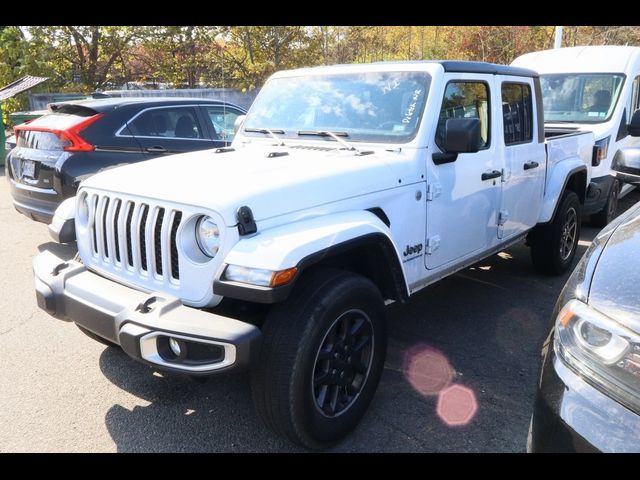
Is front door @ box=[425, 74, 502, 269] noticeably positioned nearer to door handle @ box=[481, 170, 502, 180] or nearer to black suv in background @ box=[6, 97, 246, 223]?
door handle @ box=[481, 170, 502, 180]

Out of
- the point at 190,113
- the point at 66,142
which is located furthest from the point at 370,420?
the point at 190,113

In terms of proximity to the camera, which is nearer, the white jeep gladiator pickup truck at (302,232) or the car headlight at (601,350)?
the car headlight at (601,350)

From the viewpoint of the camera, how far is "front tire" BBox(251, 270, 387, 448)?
2420mm

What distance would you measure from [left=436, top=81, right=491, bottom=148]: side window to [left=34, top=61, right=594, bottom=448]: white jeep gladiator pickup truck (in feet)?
0.05

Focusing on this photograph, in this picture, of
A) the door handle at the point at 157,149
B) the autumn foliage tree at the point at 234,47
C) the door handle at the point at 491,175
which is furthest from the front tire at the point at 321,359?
the autumn foliage tree at the point at 234,47

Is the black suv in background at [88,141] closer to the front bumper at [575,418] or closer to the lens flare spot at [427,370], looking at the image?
the lens flare spot at [427,370]

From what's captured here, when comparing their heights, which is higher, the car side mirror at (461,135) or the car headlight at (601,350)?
the car side mirror at (461,135)

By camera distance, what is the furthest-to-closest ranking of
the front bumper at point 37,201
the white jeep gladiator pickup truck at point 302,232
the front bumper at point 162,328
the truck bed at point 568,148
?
the front bumper at point 37,201, the truck bed at point 568,148, the white jeep gladiator pickup truck at point 302,232, the front bumper at point 162,328

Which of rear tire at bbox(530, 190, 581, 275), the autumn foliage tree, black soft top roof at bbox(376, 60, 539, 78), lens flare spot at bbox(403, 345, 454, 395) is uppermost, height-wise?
the autumn foliage tree

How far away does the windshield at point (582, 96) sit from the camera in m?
7.27

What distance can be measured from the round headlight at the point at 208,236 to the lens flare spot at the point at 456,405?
5.33 ft

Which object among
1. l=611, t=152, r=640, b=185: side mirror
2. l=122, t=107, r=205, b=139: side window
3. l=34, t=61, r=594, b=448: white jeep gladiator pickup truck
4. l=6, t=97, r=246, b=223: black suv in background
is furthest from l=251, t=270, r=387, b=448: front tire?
l=122, t=107, r=205, b=139: side window

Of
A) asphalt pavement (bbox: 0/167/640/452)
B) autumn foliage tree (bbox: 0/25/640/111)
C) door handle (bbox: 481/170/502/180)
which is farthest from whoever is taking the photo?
autumn foliage tree (bbox: 0/25/640/111)

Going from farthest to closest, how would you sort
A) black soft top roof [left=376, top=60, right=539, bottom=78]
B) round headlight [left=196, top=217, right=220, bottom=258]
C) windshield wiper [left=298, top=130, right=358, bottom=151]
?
black soft top roof [left=376, top=60, right=539, bottom=78]
windshield wiper [left=298, top=130, right=358, bottom=151]
round headlight [left=196, top=217, right=220, bottom=258]
